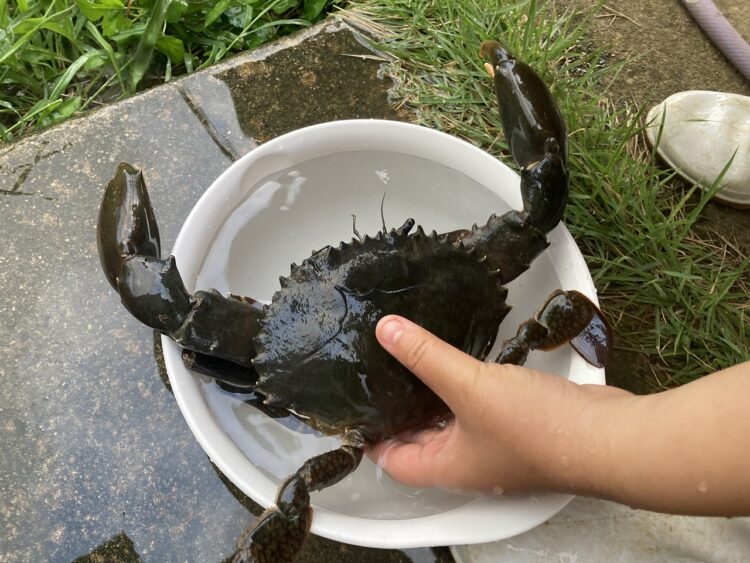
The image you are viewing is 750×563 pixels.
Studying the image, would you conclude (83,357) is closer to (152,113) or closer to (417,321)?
(152,113)

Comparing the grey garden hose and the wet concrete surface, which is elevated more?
the grey garden hose

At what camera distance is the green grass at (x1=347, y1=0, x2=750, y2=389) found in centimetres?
242

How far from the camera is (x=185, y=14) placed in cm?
299

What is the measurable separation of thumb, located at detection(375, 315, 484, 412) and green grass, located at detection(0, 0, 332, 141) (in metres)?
1.76

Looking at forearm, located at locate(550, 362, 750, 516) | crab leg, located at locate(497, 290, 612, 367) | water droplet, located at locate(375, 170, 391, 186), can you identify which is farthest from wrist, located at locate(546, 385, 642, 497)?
water droplet, located at locate(375, 170, 391, 186)

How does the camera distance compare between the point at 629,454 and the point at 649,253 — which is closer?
the point at 629,454

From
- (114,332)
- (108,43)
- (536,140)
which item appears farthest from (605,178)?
(108,43)

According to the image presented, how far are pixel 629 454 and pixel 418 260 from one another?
758 millimetres

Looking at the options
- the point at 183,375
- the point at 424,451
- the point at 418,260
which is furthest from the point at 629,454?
the point at 183,375

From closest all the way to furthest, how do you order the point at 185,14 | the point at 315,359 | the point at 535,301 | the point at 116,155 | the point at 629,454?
the point at 629,454, the point at 315,359, the point at 535,301, the point at 116,155, the point at 185,14

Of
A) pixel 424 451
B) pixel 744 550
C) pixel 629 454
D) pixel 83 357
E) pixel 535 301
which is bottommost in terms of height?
pixel 83 357

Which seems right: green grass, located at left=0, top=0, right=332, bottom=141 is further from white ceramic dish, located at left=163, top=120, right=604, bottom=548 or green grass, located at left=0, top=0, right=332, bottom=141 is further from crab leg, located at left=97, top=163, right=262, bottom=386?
crab leg, located at left=97, top=163, right=262, bottom=386

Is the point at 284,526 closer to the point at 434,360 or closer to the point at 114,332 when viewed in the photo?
the point at 434,360

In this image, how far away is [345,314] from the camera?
6.05 feet
